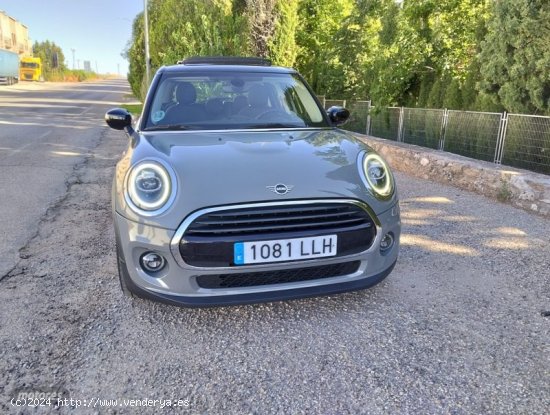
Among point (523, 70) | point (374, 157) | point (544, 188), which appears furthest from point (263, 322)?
point (523, 70)

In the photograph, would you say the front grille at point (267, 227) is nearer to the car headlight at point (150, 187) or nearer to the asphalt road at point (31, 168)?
the car headlight at point (150, 187)

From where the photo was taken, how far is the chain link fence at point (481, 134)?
6062 millimetres

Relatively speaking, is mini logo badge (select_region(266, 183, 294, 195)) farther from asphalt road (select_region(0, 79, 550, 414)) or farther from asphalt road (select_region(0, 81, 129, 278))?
asphalt road (select_region(0, 81, 129, 278))

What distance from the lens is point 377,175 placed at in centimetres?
271

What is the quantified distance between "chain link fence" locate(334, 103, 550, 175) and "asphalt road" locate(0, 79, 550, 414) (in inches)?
114

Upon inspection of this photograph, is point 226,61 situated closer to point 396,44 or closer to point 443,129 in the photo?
point 443,129

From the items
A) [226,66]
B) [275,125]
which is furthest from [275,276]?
[226,66]

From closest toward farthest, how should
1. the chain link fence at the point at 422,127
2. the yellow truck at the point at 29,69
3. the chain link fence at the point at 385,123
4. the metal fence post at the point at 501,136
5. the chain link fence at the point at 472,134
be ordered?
the metal fence post at the point at 501,136
the chain link fence at the point at 472,134
the chain link fence at the point at 422,127
the chain link fence at the point at 385,123
the yellow truck at the point at 29,69

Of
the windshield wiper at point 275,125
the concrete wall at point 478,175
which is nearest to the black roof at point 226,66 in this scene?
the windshield wiper at point 275,125

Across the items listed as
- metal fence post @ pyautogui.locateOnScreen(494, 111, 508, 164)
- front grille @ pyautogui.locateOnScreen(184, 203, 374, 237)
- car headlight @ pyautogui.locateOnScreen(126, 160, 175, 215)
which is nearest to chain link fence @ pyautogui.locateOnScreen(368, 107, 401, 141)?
metal fence post @ pyautogui.locateOnScreen(494, 111, 508, 164)

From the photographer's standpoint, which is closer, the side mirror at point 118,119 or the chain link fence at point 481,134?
the side mirror at point 118,119

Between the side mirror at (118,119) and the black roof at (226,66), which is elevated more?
the black roof at (226,66)

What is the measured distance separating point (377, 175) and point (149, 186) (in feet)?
4.45

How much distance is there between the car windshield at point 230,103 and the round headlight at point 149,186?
83cm
